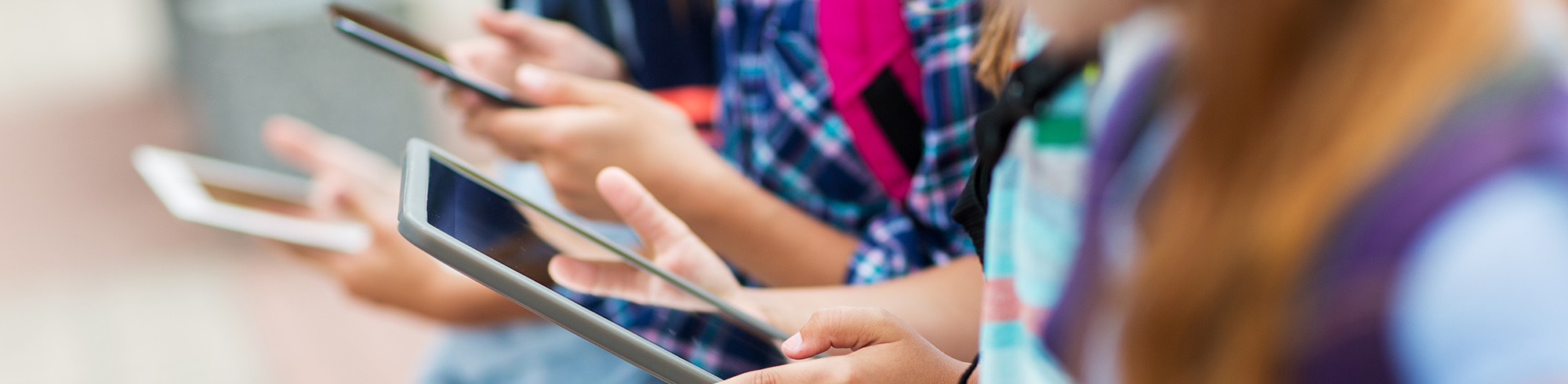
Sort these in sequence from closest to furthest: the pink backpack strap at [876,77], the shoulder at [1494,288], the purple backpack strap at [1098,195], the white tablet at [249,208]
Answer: the shoulder at [1494,288] → the purple backpack strap at [1098,195] → the pink backpack strap at [876,77] → the white tablet at [249,208]

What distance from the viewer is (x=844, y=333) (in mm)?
234

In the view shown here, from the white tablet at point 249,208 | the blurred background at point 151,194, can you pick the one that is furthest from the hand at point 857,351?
the blurred background at point 151,194

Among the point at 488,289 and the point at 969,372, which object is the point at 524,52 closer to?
the point at 488,289

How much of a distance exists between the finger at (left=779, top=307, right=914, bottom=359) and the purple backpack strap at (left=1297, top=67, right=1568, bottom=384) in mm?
95

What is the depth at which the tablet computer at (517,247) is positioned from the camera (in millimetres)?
217

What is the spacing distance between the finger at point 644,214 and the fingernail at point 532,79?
5.7 inches

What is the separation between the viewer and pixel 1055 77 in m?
0.35

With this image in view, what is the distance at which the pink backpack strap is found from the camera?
41cm

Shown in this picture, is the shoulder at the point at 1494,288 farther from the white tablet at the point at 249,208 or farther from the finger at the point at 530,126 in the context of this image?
the white tablet at the point at 249,208

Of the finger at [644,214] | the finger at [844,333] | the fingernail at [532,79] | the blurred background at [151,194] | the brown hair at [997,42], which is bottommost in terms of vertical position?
the finger at [844,333]

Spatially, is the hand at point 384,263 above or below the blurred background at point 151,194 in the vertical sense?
below

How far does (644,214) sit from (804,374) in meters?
0.10

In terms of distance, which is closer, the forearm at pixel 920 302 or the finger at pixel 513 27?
the forearm at pixel 920 302

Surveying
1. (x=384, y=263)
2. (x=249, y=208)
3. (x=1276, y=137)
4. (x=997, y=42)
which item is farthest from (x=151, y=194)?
(x=1276, y=137)
